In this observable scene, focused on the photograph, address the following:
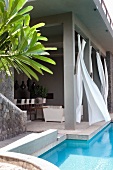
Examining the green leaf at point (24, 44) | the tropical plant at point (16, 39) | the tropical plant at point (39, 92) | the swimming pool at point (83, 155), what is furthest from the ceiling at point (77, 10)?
the tropical plant at point (39, 92)

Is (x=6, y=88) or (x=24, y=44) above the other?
(x=24, y=44)

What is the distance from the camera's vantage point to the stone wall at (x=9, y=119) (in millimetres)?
5691

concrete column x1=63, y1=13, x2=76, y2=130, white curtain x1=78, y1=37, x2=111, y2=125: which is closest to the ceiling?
concrete column x1=63, y1=13, x2=76, y2=130

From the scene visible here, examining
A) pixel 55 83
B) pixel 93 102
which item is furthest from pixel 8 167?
pixel 55 83

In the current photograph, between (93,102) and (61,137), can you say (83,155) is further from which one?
(93,102)

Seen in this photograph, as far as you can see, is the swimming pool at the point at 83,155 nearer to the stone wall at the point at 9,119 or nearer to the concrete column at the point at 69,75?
the concrete column at the point at 69,75

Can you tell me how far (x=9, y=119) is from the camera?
5953 mm

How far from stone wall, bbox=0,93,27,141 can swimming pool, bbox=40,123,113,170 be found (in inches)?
46.2

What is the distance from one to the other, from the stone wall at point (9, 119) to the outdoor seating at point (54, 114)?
2.83 meters

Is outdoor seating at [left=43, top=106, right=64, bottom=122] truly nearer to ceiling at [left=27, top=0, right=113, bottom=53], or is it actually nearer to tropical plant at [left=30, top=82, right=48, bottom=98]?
ceiling at [left=27, top=0, right=113, bottom=53]

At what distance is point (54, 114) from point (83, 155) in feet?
13.3

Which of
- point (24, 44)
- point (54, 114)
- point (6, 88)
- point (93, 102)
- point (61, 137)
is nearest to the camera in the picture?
point (24, 44)

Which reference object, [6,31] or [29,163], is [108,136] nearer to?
[29,163]

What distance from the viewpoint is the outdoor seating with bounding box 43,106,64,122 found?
9.34m
